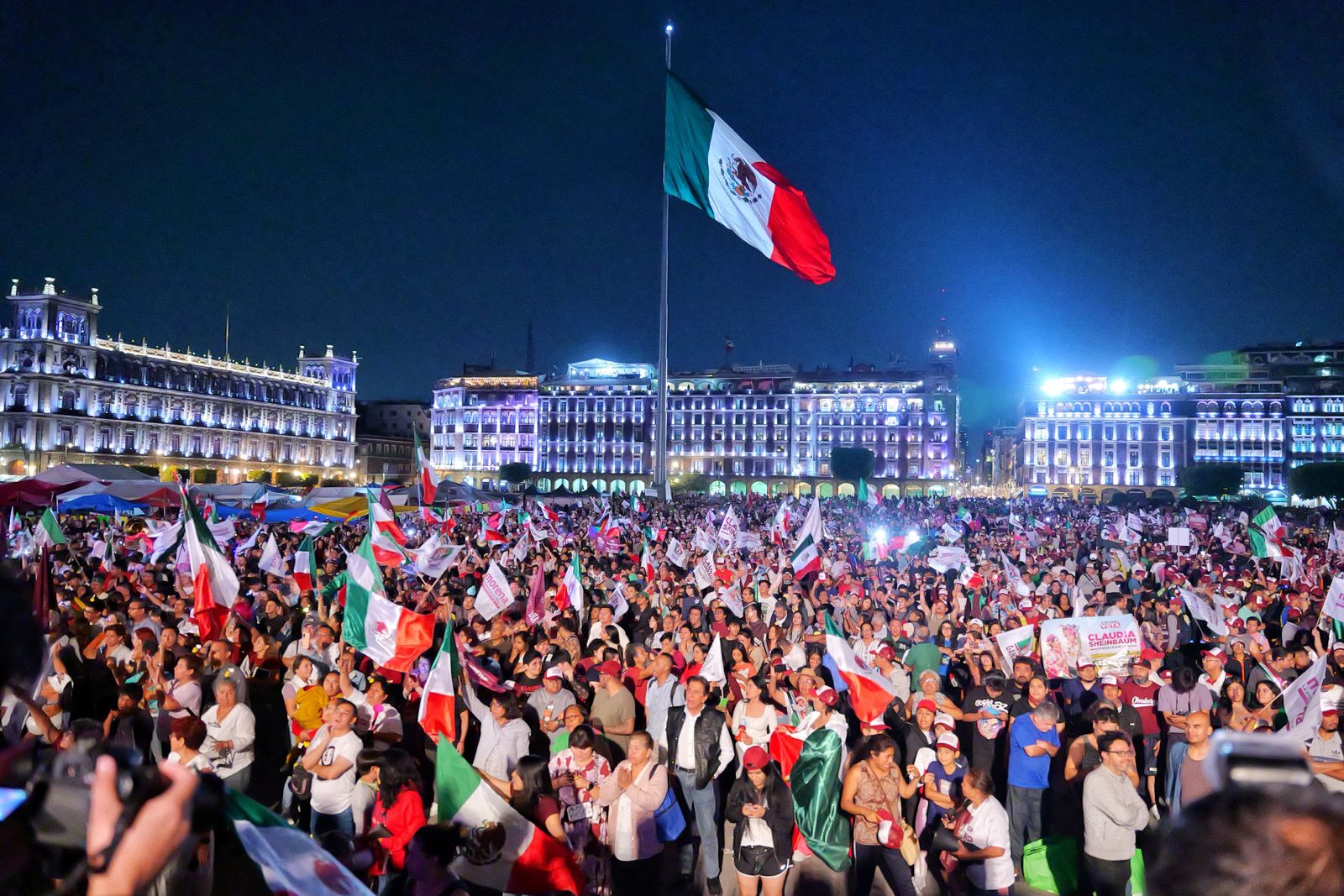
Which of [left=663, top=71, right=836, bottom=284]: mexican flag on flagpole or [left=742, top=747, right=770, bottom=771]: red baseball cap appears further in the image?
[left=663, top=71, right=836, bottom=284]: mexican flag on flagpole

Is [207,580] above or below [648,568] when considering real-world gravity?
above

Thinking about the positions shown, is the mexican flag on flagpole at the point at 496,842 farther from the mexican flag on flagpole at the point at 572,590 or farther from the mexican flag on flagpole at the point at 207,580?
the mexican flag on flagpole at the point at 572,590

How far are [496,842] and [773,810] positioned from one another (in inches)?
67.3

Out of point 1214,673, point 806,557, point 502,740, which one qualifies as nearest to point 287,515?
point 806,557

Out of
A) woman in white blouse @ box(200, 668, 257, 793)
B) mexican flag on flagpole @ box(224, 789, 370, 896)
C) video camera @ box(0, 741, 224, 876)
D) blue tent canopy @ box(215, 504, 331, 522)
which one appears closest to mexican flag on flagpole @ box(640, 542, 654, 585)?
woman in white blouse @ box(200, 668, 257, 793)

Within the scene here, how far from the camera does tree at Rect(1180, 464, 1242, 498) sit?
8294 cm

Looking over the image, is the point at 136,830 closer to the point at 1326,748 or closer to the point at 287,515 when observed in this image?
the point at 1326,748

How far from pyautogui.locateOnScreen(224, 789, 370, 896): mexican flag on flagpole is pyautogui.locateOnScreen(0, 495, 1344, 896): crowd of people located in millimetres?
487

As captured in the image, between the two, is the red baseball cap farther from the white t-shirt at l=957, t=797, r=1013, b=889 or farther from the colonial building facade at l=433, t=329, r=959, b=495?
the colonial building facade at l=433, t=329, r=959, b=495

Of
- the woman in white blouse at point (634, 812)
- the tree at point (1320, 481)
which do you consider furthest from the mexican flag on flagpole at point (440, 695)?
the tree at point (1320, 481)

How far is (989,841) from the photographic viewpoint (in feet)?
17.1

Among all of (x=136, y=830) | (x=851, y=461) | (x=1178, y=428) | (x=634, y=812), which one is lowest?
(x=634, y=812)

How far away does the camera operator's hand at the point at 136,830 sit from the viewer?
150cm

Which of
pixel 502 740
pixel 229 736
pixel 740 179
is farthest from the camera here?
pixel 740 179
